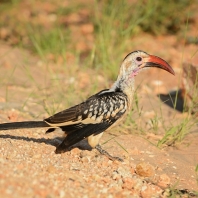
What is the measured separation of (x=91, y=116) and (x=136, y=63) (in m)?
0.65

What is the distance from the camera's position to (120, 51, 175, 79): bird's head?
442 cm

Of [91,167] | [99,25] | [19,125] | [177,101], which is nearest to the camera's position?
[91,167]

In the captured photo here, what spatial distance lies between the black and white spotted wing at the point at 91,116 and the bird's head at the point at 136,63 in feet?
1.03

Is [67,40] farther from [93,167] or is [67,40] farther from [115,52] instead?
[93,167]

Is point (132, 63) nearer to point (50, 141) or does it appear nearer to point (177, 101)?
point (50, 141)

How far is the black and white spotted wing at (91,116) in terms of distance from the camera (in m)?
4.08

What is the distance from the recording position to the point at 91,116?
4.13 meters

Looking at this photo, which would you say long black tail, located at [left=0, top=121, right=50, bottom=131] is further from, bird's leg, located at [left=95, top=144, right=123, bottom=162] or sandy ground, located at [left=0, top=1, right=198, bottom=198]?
bird's leg, located at [left=95, top=144, right=123, bottom=162]

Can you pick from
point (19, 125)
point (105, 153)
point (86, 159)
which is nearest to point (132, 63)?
point (105, 153)

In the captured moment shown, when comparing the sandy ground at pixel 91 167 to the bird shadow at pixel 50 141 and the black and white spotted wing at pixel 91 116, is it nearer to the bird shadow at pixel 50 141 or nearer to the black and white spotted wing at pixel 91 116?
the bird shadow at pixel 50 141

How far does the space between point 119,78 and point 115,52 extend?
96.2 inches

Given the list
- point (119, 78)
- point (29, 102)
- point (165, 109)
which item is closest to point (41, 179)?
point (119, 78)

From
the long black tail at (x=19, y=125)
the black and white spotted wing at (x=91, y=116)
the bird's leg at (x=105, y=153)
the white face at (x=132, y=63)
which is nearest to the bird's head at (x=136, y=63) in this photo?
the white face at (x=132, y=63)

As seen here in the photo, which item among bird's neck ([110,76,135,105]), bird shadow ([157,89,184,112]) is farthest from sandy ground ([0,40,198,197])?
bird shadow ([157,89,184,112])
